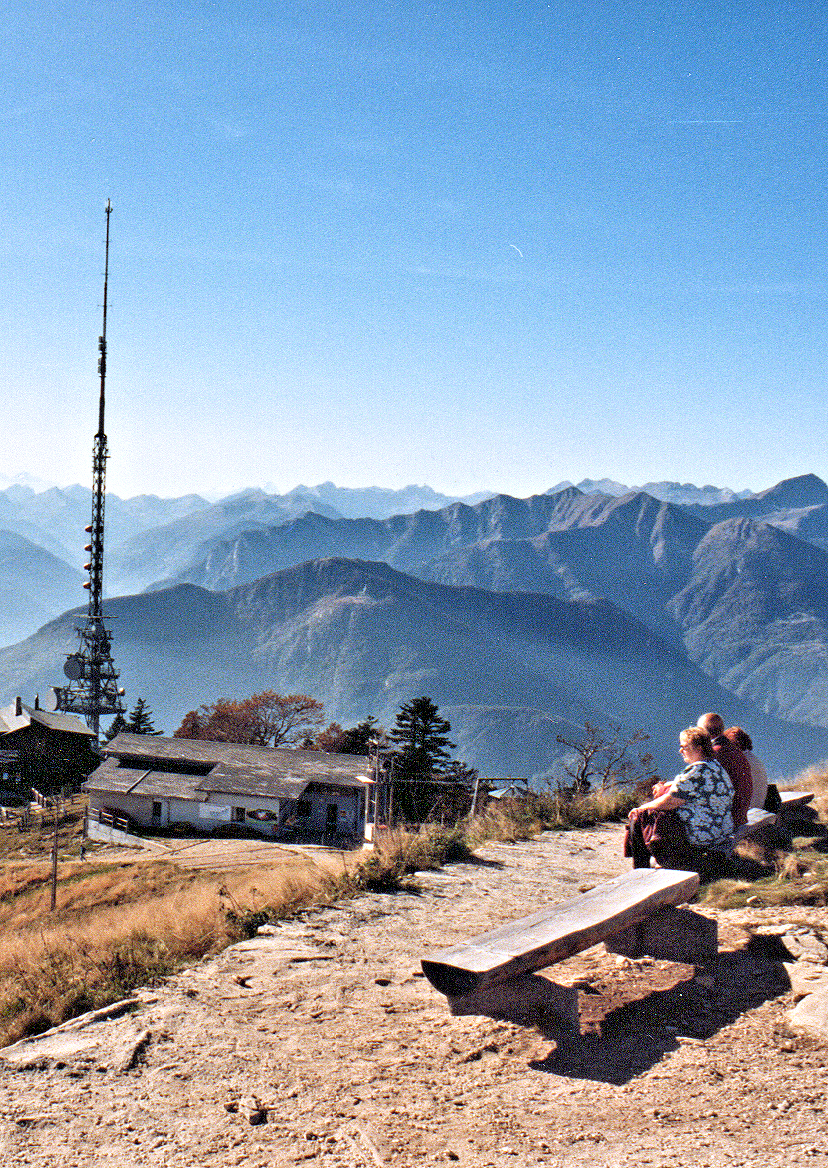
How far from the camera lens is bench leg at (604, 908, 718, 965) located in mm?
6566

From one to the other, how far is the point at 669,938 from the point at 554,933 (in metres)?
1.80

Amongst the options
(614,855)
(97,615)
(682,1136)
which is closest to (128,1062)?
(682,1136)

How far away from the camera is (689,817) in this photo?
804 centimetres

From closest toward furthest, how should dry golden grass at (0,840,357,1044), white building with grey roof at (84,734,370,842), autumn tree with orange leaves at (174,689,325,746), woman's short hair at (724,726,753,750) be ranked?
dry golden grass at (0,840,357,1044) → woman's short hair at (724,726,753,750) → white building with grey roof at (84,734,370,842) → autumn tree with orange leaves at (174,689,325,746)

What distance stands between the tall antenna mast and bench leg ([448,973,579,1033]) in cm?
6861

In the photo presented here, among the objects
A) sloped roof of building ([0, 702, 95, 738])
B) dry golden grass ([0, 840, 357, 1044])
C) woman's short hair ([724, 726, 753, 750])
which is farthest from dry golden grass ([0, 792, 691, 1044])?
sloped roof of building ([0, 702, 95, 738])

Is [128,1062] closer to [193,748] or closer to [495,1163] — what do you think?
[495,1163]

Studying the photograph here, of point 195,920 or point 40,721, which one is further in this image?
point 40,721

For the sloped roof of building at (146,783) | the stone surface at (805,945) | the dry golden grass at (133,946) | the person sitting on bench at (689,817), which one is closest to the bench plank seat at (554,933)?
the stone surface at (805,945)

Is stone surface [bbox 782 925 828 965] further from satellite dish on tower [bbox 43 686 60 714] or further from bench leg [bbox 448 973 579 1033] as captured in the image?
satellite dish on tower [bbox 43 686 60 714]

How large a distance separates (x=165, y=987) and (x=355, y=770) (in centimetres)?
4110

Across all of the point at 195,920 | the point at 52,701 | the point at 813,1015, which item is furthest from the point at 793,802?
the point at 52,701

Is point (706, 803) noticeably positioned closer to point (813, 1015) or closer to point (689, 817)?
point (689, 817)

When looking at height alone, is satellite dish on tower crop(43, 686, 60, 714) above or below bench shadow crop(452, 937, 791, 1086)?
below
